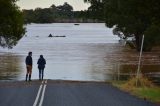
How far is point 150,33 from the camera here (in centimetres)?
6456

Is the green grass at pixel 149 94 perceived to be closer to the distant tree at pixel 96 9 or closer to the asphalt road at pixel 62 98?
the asphalt road at pixel 62 98

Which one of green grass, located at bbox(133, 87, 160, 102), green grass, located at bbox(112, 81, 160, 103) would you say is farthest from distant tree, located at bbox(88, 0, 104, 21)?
green grass, located at bbox(133, 87, 160, 102)

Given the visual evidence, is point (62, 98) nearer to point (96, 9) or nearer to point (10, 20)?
point (10, 20)

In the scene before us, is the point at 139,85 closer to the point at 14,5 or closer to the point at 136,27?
the point at 14,5

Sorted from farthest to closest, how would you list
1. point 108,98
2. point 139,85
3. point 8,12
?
point 8,12 < point 139,85 < point 108,98

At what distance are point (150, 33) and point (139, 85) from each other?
119 feet

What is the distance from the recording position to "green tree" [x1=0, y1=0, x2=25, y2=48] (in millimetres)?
62125

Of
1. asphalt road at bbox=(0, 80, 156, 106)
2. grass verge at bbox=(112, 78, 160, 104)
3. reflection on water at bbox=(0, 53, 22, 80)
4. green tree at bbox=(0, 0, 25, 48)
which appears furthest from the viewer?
green tree at bbox=(0, 0, 25, 48)

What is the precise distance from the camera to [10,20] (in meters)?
62.8

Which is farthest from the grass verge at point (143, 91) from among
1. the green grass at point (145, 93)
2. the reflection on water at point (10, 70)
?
the reflection on water at point (10, 70)

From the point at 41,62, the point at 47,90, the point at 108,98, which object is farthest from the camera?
the point at 41,62

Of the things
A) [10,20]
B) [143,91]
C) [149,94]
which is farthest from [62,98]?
[10,20]

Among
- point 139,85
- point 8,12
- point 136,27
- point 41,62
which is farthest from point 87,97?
point 136,27

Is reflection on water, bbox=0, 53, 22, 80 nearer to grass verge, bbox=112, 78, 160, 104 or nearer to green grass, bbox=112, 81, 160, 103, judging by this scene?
grass verge, bbox=112, 78, 160, 104
